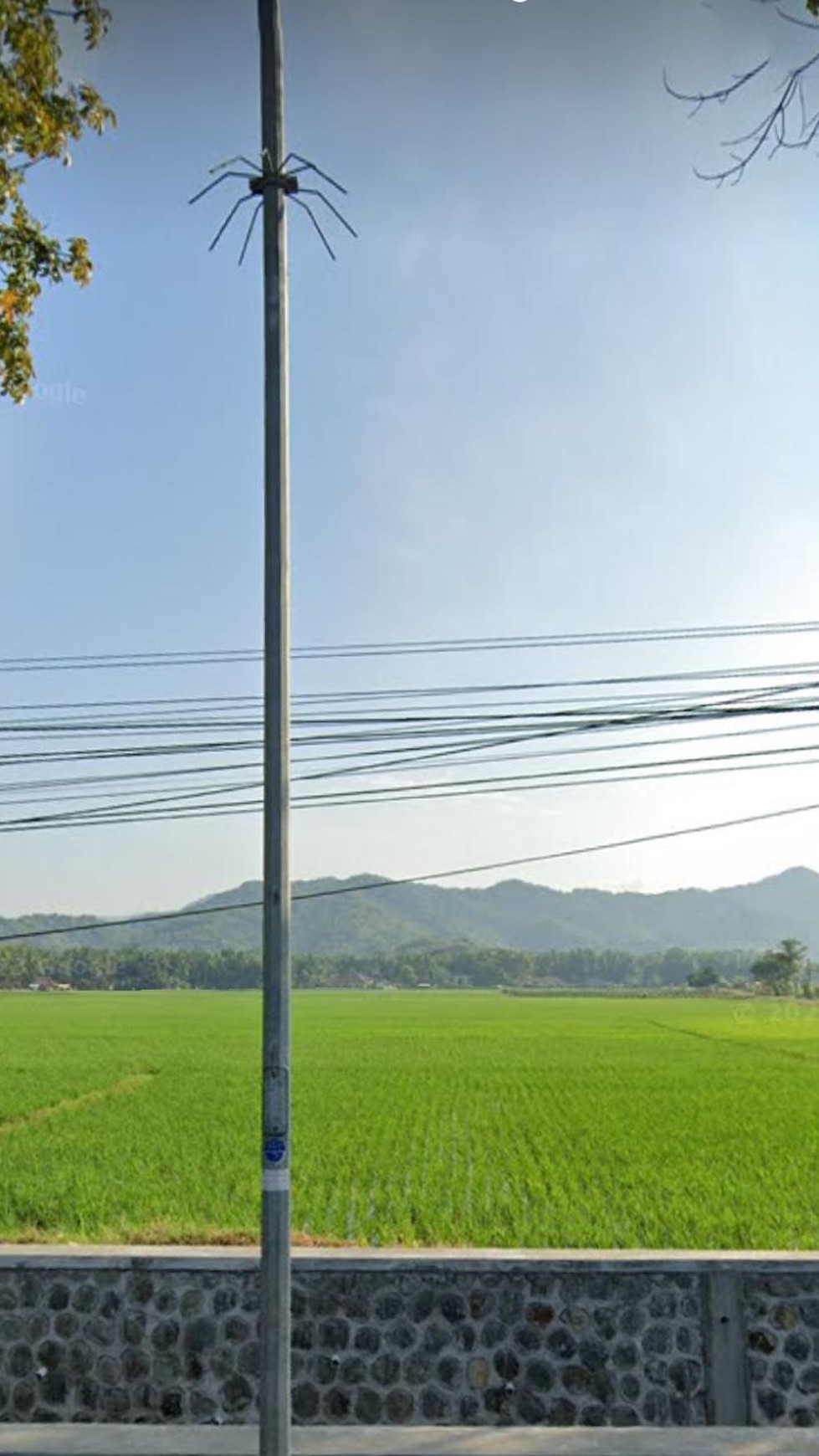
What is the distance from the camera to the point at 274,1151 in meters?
4.47

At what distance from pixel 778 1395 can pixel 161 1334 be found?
3.50m

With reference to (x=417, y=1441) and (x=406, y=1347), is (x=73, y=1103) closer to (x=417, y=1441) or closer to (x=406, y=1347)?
(x=406, y=1347)

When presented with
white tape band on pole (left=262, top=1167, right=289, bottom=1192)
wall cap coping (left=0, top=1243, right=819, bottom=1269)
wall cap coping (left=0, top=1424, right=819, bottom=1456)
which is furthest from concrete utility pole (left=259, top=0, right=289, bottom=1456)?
wall cap coping (left=0, top=1243, right=819, bottom=1269)

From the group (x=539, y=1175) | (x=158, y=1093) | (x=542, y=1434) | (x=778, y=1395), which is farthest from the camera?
(x=158, y=1093)

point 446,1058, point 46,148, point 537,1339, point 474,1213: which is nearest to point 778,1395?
point 537,1339

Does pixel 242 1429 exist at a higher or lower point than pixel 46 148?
lower

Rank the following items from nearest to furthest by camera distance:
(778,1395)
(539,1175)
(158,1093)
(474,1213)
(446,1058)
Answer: (778,1395)
(474,1213)
(539,1175)
(158,1093)
(446,1058)

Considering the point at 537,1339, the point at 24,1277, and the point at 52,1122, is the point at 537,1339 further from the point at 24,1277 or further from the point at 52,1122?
the point at 52,1122

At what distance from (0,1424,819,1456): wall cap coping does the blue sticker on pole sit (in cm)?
278

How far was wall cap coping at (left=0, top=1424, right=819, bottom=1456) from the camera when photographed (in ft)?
21.0

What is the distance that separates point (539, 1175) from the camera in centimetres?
1549

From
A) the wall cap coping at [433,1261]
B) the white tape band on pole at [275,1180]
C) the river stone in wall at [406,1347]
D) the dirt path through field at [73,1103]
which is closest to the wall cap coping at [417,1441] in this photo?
the river stone in wall at [406,1347]

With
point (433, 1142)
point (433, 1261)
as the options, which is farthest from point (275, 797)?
point (433, 1142)

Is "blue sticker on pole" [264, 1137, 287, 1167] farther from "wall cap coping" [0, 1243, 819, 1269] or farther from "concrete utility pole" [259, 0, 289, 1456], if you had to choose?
"wall cap coping" [0, 1243, 819, 1269]
